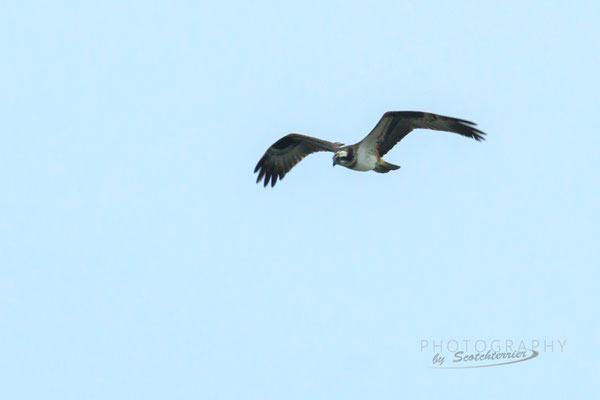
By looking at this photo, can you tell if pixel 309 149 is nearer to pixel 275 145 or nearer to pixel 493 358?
pixel 275 145

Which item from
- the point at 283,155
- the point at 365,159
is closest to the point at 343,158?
the point at 365,159

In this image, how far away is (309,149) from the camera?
89.2 feet

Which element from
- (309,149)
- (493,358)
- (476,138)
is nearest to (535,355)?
(493,358)

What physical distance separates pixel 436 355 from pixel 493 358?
1346 mm

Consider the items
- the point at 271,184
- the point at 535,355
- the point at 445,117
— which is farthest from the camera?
the point at 271,184

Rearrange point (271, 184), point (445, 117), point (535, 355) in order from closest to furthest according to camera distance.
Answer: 1. point (445, 117)
2. point (535, 355)
3. point (271, 184)

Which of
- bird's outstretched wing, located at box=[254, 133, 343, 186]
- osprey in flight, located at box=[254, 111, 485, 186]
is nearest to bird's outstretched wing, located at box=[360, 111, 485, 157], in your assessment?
osprey in flight, located at box=[254, 111, 485, 186]

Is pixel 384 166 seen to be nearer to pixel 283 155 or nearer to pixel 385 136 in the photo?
pixel 385 136

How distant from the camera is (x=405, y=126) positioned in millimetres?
24562

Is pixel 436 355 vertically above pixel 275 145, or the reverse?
pixel 275 145

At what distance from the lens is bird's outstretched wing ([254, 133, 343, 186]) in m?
26.8

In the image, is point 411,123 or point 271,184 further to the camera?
point 271,184

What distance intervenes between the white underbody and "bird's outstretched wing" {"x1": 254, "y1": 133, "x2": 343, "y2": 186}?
1.88 m

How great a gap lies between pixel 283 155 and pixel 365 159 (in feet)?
9.85
